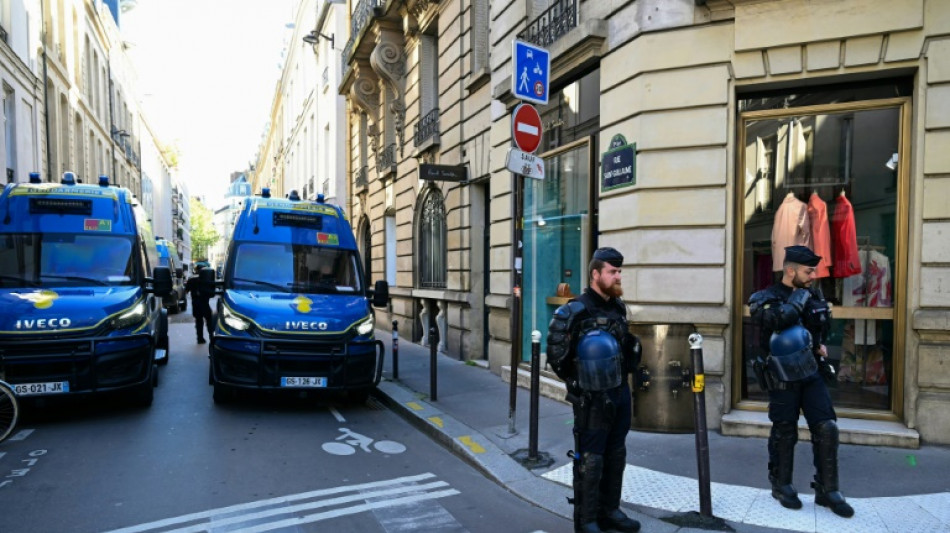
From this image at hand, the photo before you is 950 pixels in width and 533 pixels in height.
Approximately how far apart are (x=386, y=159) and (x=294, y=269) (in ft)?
28.8

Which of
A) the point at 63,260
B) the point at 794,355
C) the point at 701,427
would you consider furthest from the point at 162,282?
the point at 794,355

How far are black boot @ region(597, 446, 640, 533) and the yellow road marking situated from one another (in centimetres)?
185

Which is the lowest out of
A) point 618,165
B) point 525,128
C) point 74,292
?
point 74,292

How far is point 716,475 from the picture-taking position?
15.8 ft

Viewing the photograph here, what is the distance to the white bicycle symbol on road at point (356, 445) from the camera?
5.94m

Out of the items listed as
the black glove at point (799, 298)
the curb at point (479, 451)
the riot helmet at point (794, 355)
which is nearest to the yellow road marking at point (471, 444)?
the curb at point (479, 451)

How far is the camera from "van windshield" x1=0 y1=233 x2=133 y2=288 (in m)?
6.98

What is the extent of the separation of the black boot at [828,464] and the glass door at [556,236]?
3.95 m

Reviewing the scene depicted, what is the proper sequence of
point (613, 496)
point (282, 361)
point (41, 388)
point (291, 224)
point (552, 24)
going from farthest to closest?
point (291, 224) → point (552, 24) → point (282, 361) → point (41, 388) → point (613, 496)

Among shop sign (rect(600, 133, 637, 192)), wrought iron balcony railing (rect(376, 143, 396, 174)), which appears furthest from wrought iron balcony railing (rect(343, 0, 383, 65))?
shop sign (rect(600, 133, 637, 192))

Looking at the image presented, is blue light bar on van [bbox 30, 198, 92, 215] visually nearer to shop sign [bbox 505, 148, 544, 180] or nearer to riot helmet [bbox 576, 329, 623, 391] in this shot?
shop sign [bbox 505, 148, 544, 180]

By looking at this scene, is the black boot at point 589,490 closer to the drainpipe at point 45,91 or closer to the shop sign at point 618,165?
the shop sign at point 618,165

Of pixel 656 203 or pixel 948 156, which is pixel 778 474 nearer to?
pixel 656 203

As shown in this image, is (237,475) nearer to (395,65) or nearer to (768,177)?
(768,177)
